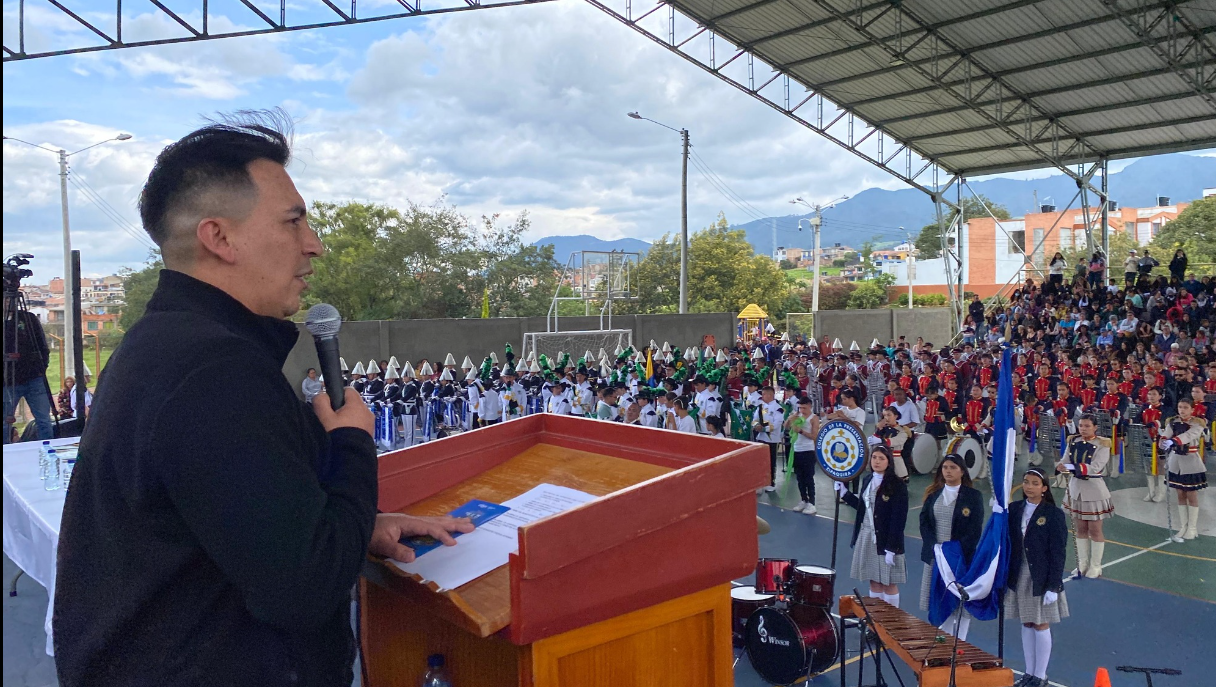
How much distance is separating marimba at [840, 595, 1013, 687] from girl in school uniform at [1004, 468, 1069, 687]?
938mm

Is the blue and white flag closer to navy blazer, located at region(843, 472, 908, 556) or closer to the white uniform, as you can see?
navy blazer, located at region(843, 472, 908, 556)

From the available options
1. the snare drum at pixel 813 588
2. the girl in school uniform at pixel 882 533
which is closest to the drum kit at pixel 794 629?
the snare drum at pixel 813 588

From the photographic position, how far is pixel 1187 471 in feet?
27.6

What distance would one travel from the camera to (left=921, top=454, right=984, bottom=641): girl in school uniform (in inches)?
221

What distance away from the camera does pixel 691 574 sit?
1590mm

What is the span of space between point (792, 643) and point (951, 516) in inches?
67.8

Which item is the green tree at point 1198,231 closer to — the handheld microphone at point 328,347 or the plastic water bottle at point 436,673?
the plastic water bottle at point 436,673

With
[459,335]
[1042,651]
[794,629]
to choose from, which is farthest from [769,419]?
[459,335]

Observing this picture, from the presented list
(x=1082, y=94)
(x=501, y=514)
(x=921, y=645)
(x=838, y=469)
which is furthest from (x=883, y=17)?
(x=501, y=514)

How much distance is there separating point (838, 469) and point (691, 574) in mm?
4391

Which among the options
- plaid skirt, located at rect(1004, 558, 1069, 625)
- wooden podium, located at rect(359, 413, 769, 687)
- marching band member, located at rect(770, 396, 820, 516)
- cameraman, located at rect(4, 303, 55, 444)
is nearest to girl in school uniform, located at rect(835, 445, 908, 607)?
plaid skirt, located at rect(1004, 558, 1069, 625)

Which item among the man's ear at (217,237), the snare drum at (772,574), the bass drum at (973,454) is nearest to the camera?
the man's ear at (217,237)

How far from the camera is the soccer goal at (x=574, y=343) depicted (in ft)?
69.2

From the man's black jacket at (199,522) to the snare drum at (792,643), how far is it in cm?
425
